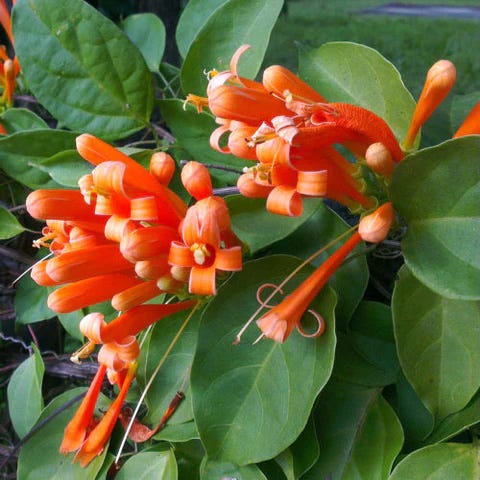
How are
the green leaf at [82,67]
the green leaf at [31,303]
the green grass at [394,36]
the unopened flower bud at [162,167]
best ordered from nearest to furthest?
the unopened flower bud at [162,167] → the green leaf at [82,67] → the green leaf at [31,303] → the green grass at [394,36]

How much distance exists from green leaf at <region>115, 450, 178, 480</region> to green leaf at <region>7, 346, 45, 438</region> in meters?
0.14

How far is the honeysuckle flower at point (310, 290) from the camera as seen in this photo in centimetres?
38

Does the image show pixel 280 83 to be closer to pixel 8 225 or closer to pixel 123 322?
pixel 123 322

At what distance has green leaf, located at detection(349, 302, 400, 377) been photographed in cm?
48

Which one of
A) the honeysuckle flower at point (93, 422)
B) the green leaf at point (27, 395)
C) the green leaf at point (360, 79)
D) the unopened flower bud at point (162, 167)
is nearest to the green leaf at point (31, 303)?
the green leaf at point (27, 395)

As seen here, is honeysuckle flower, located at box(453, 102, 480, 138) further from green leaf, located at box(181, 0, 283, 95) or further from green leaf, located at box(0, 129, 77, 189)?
green leaf, located at box(0, 129, 77, 189)

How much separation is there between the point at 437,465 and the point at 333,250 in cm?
17

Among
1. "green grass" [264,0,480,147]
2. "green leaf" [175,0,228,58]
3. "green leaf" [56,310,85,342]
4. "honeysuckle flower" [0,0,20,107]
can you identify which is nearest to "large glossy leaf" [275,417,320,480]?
"green leaf" [56,310,85,342]

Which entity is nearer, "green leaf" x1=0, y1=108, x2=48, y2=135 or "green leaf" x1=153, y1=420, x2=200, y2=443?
"green leaf" x1=153, y1=420, x2=200, y2=443

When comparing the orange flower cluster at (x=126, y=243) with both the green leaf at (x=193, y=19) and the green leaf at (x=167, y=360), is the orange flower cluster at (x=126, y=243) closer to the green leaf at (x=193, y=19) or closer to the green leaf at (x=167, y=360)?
the green leaf at (x=167, y=360)

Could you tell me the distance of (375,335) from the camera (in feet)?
1.61

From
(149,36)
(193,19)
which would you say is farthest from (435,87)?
(149,36)

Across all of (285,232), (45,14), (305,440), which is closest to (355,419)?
(305,440)

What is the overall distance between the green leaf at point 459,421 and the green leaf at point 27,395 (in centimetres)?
39
